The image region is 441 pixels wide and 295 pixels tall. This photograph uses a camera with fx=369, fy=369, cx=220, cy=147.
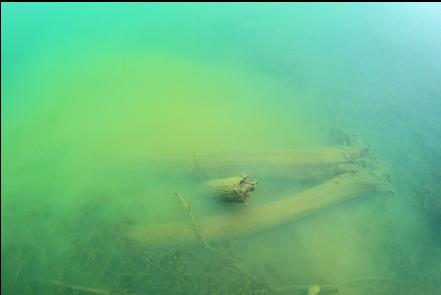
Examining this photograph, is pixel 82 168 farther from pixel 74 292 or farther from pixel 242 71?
pixel 242 71

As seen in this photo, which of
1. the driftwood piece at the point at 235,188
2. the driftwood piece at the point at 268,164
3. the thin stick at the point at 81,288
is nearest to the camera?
the thin stick at the point at 81,288

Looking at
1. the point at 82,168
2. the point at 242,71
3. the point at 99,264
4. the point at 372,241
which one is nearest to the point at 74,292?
the point at 99,264

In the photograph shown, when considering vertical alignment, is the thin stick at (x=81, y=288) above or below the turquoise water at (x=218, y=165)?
below

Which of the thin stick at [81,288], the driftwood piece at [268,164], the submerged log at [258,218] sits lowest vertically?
the thin stick at [81,288]

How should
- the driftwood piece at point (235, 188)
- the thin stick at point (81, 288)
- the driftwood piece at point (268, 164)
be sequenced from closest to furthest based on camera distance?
1. the thin stick at point (81, 288)
2. the driftwood piece at point (235, 188)
3. the driftwood piece at point (268, 164)

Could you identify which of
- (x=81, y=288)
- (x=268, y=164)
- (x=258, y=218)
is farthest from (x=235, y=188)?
(x=81, y=288)

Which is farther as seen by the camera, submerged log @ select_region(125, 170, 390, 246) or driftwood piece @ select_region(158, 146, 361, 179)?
driftwood piece @ select_region(158, 146, 361, 179)

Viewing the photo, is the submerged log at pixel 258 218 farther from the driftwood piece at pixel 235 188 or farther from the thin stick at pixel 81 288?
the thin stick at pixel 81 288

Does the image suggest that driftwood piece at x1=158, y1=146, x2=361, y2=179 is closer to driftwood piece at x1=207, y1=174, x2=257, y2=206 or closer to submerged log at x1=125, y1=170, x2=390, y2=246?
submerged log at x1=125, y1=170, x2=390, y2=246
